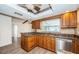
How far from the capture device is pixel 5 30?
1.50 m

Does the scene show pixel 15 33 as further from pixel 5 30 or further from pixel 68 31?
pixel 68 31

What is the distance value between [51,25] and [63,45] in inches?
21.6

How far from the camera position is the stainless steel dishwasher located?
5.35 ft

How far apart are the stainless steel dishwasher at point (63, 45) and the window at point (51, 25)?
0.32m

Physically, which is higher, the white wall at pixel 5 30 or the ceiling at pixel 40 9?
the ceiling at pixel 40 9

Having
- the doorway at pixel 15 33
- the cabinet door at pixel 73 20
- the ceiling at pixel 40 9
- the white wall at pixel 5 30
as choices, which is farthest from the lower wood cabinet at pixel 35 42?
the cabinet door at pixel 73 20

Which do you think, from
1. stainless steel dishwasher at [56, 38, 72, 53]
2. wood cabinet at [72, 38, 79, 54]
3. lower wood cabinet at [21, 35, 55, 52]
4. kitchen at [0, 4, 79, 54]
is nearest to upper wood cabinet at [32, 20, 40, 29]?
kitchen at [0, 4, 79, 54]

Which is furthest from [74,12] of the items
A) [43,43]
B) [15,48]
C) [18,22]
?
[15,48]

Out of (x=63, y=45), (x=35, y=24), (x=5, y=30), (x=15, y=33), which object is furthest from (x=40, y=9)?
(x=63, y=45)

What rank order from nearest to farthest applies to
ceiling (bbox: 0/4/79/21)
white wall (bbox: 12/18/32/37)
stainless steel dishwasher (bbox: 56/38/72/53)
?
ceiling (bbox: 0/4/79/21) < white wall (bbox: 12/18/32/37) < stainless steel dishwasher (bbox: 56/38/72/53)

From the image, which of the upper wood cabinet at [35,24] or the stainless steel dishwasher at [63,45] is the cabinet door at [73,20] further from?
the upper wood cabinet at [35,24]

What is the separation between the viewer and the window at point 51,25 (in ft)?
5.10

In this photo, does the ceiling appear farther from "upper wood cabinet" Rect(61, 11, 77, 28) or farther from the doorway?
the doorway
